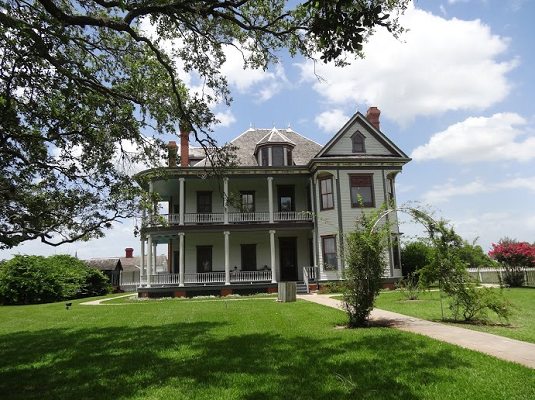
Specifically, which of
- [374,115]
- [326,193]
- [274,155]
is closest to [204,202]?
[274,155]

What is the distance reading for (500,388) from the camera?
15.5ft

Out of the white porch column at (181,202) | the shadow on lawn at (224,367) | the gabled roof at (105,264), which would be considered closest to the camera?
the shadow on lawn at (224,367)

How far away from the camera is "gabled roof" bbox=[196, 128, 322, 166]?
82.3 feet

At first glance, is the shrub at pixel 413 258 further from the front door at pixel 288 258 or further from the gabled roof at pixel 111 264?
the gabled roof at pixel 111 264

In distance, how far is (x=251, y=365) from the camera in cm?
629

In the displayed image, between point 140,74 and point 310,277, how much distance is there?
52.8 feet

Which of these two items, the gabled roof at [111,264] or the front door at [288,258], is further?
the gabled roof at [111,264]

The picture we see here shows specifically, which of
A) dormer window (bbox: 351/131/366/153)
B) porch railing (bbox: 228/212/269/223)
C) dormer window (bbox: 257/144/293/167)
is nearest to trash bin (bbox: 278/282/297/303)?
porch railing (bbox: 228/212/269/223)

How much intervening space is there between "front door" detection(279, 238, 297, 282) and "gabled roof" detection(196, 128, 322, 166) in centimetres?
511

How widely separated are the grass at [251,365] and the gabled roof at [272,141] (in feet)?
52.1

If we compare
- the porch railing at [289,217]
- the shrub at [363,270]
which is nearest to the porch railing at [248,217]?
the porch railing at [289,217]

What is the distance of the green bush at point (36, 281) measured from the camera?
76.9ft

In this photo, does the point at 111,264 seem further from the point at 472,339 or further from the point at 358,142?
the point at 472,339

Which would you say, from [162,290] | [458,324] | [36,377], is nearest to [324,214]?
[162,290]
